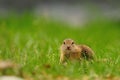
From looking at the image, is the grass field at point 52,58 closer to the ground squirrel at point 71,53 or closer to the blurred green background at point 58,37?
the blurred green background at point 58,37

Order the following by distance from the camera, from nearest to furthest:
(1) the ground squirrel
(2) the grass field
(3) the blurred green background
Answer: (2) the grass field < (3) the blurred green background < (1) the ground squirrel

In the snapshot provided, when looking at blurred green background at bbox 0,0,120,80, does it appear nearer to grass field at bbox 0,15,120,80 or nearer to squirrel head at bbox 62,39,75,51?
grass field at bbox 0,15,120,80

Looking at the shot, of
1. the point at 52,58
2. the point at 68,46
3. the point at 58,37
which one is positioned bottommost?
the point at 52,58

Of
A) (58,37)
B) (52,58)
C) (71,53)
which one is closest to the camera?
(71,53)

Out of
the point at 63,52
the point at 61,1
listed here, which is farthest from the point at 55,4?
the point at 63,52

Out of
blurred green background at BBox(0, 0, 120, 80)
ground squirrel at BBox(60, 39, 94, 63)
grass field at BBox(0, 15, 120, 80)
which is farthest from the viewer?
ground squirrel at BBox(60, 39, 94, 63)

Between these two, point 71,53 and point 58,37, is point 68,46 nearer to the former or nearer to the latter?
point 71,53

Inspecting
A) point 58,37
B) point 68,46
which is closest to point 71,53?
point 68,46

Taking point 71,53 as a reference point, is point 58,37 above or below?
above

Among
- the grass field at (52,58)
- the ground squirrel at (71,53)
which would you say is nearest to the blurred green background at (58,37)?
the grass field at (52,58)

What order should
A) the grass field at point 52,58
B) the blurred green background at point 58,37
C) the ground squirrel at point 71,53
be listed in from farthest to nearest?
1. the ground squirrel at point 71,53
2. the blurred green background at point 58,37
3. the grass field at point 52,58

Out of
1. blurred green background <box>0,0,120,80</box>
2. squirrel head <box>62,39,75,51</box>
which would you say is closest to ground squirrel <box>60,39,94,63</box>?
squirrel head <box>62,39,75,51</box>
